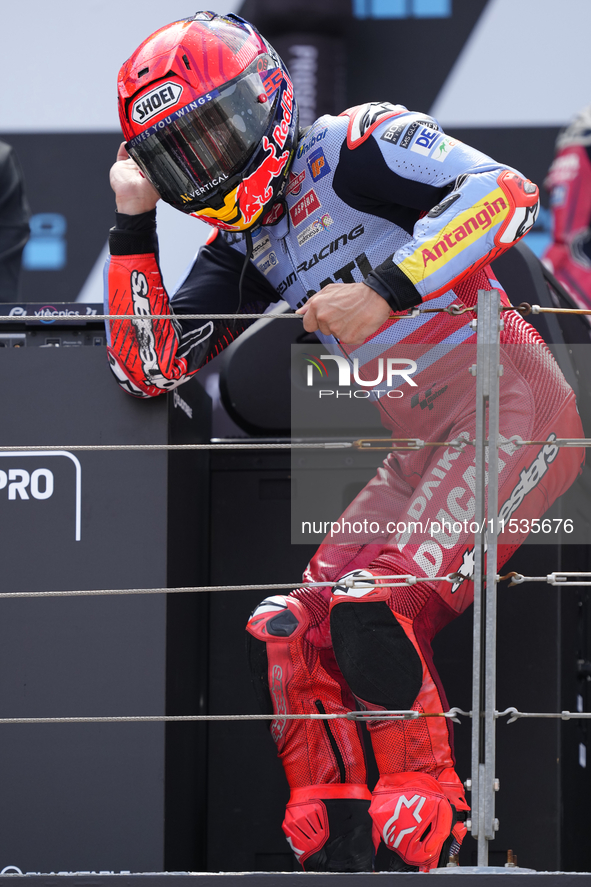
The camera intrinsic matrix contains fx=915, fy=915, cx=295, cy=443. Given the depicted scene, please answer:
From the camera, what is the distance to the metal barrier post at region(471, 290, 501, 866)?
104 cm

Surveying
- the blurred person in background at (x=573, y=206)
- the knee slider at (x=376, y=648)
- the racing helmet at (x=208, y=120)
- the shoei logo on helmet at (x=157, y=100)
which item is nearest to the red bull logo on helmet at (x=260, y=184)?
the racing helmet at (x=208, y=120)

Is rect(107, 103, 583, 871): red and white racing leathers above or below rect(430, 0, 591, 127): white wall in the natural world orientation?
below

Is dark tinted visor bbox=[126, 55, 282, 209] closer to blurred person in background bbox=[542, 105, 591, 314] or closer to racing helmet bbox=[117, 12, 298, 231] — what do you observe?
racing helmet bbox=[117, 12, 298, 231]

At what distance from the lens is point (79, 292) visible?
3389mm

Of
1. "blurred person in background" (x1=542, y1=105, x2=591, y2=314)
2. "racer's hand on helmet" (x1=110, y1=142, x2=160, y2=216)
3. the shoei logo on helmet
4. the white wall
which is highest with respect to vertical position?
the white wall

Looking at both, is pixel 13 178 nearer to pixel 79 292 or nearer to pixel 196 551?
pixel 79 292

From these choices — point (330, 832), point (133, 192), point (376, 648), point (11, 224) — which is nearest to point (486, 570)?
point (376, 648)

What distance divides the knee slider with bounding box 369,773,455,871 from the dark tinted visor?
2.85ft

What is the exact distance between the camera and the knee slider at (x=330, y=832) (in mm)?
1267

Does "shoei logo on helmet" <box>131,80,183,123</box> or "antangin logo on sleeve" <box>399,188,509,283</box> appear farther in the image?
"shoei logo on helmet" <box>131,80,183,123</box>

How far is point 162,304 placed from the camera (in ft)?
4.68

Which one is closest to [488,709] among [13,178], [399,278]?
[399,278]

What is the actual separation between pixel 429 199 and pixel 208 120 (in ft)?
1.10

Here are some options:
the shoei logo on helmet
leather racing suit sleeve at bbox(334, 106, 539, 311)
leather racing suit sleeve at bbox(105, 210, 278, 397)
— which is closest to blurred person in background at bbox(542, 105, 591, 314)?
leather racing suit sleeve at bbox(105, 210, 278, 397)
